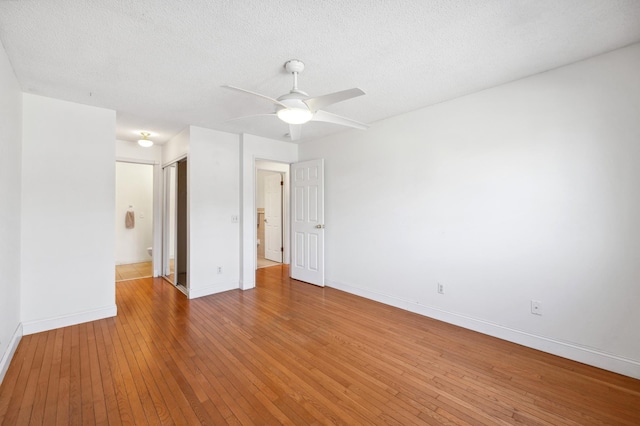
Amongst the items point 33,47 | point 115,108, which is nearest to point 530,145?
point 33,47

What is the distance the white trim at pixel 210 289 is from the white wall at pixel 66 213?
920mm

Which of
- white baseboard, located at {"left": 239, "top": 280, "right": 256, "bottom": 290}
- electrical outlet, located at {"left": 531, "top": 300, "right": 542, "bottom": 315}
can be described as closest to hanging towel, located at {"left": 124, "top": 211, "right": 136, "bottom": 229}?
white baseboard, located at {"left": 239, "top": 280, "right": 256, "bottom": 290}

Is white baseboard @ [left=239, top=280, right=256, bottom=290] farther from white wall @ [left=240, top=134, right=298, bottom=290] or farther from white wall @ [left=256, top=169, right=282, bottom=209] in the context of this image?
white wall @ [left=256, top=169, right=282, bottom=209]

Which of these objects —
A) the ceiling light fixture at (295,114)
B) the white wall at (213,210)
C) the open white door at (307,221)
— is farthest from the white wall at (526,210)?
the white wall at (213,210)

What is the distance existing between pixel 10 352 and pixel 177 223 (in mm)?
2584

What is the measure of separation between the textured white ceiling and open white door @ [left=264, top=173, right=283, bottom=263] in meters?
3.44

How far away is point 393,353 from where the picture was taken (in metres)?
2.43

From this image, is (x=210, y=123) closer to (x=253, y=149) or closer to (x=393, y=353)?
(x=253, y=149)

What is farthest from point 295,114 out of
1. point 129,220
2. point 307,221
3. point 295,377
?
point 129,220

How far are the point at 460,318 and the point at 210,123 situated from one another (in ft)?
13.2

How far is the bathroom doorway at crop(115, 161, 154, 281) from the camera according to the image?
603 cm

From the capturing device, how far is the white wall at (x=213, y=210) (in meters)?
3.90

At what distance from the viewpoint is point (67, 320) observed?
2949 millimetres

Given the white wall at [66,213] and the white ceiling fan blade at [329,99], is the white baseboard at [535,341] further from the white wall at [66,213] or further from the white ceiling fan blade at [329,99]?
the white wall at [66,213]
